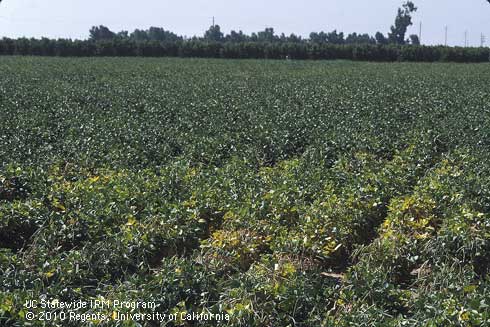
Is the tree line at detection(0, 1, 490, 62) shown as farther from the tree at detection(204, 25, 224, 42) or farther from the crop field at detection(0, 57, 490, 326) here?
the tree at detection(204, 25, 224, 42)

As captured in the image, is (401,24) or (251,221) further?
(401,24)

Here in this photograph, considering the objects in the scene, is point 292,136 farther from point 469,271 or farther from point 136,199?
point 469,271

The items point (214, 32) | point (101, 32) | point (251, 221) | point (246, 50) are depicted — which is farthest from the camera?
point (214, 32)

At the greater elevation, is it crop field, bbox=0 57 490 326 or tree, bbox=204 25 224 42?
tree, bbox=204 25 224 42

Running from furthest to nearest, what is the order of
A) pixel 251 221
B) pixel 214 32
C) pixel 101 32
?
1. pixel 214 32
2. pixel 101 32
3. pixel 251 221

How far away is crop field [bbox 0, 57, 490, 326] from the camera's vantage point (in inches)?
174

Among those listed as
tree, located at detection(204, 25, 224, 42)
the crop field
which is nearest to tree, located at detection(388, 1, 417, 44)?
tree, located at detection(204, 25, 224, 42)

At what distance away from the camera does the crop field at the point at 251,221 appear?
14.5 ft

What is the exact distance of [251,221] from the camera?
19.5 feet

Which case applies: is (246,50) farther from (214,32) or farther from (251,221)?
(214,32)

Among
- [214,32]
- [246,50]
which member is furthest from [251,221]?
[214,32]

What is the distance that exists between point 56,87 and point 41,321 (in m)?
15.8

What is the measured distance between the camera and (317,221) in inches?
228

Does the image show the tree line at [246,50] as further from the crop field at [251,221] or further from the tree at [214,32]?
the tree at [214,32]
